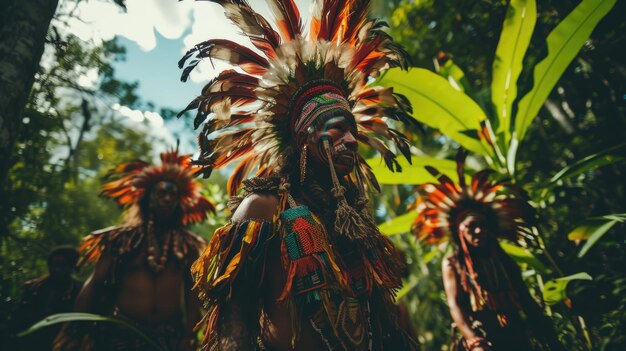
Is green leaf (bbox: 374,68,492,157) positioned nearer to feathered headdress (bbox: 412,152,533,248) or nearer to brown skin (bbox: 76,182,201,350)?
feathered headdress (bbox: 412,152,533,248)

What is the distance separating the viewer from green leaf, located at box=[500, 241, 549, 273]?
280 centimetres

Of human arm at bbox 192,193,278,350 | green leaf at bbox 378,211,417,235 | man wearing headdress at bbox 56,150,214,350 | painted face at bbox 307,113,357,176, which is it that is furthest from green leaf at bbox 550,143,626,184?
man wearing headdress at bbox 56,150,214,350

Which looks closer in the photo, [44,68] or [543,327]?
[543,327]

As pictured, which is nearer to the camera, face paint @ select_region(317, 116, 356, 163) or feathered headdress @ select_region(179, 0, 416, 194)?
face paint @ select_region(317, 116, 356, 163)

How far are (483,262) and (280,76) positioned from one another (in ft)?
8.17

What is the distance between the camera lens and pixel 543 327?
2.60 m

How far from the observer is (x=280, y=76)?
1.84 metres

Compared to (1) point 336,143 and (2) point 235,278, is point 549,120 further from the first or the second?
(2) point 235,278

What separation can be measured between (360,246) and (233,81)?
111cm

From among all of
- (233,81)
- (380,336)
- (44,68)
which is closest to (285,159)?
(233,81)

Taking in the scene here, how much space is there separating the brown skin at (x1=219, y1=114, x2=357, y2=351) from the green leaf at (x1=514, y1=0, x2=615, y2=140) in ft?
6.85

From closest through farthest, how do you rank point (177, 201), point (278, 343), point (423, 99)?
point (278, 343), point (423, 99), point (177, 201)

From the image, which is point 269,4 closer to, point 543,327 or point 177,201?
point 177,201

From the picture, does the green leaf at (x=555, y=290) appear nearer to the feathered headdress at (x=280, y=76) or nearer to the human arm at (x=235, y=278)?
the feathered headdress at (x=280, y=76)
